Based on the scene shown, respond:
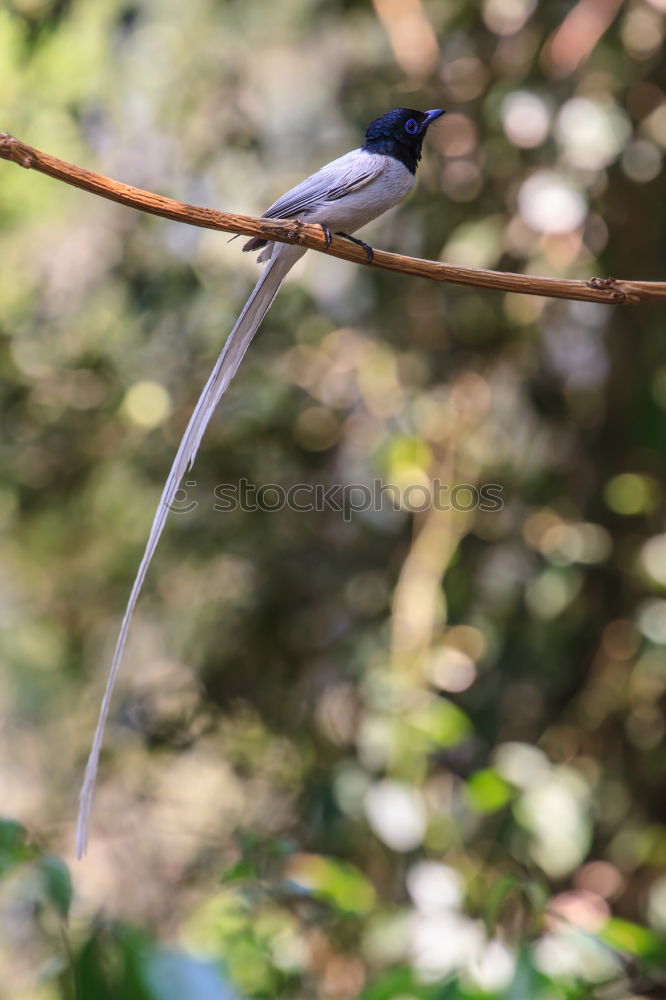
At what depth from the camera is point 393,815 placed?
201 centimetres

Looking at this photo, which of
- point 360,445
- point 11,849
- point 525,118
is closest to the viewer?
point 11,849

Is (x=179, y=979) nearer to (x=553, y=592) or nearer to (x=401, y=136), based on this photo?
(x=401, y=136)

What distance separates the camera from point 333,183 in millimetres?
1285

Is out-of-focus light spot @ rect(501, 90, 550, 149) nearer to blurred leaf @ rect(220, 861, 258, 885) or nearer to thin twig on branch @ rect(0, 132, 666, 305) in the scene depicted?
thin twig on branch @ rect(0, 132, 666, 305)

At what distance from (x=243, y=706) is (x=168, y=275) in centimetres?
115

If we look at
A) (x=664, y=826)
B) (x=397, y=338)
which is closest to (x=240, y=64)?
(x=397, y=338)

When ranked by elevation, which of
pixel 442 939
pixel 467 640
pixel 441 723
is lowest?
pixel 442 939

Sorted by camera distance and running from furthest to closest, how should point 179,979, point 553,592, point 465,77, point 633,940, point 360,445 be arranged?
point 360,445
point 465,77
point 553,592
point 633,940
point 179,979

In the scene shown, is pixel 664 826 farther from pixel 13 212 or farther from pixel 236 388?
pixel 13 212

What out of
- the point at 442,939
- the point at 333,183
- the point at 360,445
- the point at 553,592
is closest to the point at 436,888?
the point at 442,939

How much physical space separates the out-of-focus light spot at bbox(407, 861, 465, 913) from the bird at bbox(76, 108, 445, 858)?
106 cm

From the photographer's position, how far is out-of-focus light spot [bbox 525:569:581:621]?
7.83 ft

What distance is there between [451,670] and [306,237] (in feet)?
4.93

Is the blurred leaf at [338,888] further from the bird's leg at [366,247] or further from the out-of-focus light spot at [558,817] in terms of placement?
the bird's leg at [366,247]
